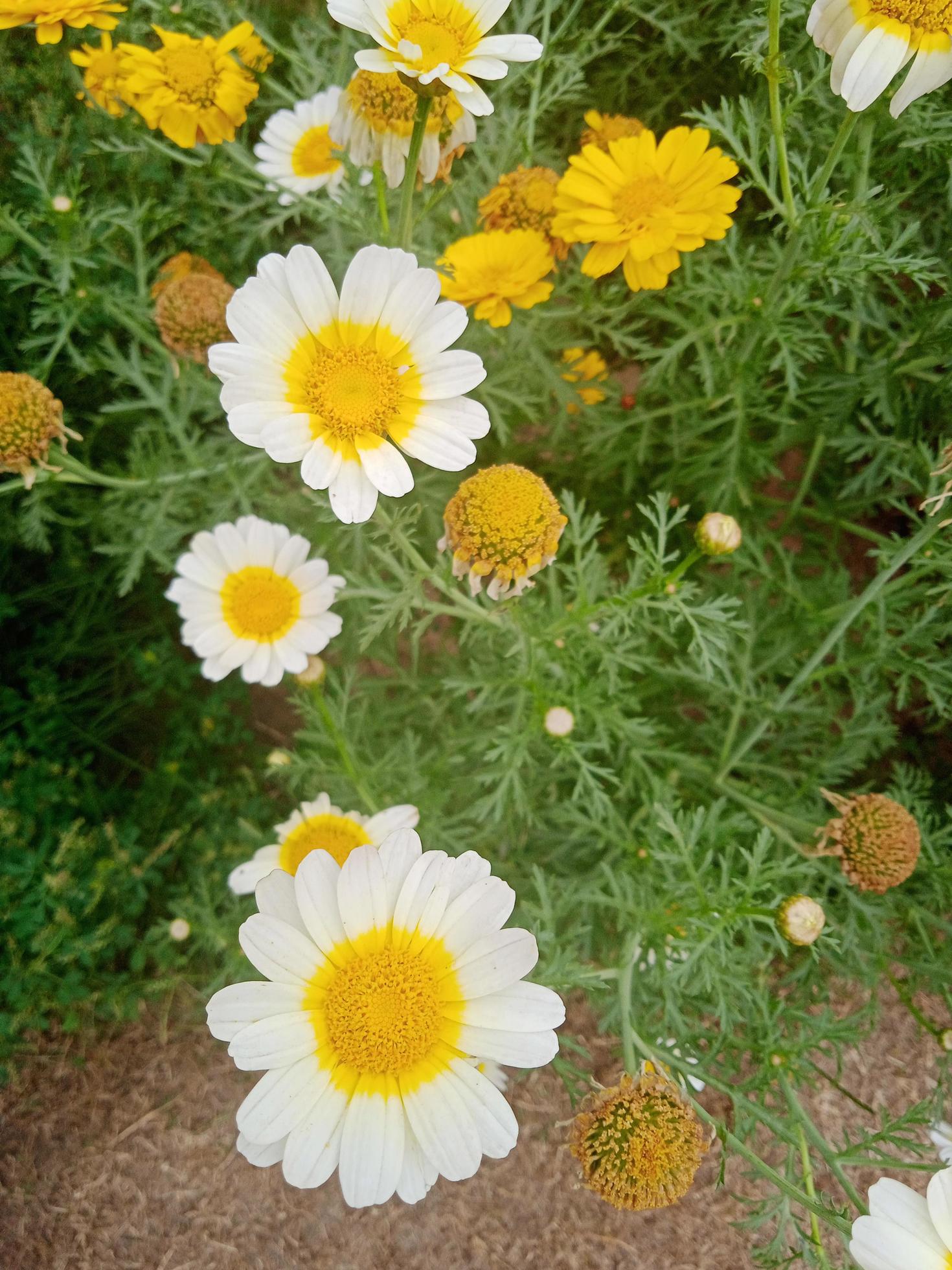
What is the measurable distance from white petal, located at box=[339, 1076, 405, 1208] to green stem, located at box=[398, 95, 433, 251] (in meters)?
1.39

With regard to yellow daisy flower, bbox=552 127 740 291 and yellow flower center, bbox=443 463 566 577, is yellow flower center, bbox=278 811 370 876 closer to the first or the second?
yellow flower center, bbox=443 463 566 577

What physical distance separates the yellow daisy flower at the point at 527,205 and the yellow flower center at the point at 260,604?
925 millimetres

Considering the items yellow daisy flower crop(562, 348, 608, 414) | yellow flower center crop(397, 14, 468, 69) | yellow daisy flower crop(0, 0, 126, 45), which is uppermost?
yellow flower center crop(397, 14, 468, 69)

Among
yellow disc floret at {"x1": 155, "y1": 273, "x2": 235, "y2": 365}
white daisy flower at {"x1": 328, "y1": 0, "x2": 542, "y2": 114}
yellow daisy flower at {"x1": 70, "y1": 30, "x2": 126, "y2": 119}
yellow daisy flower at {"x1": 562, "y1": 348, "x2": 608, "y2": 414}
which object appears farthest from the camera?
yellow daisy flower at {"x1": 562, "y1": 348, "x2": 608, "y2": 414}

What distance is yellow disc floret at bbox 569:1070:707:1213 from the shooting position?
1326 millimetres

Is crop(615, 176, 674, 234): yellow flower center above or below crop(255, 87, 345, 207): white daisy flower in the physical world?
above

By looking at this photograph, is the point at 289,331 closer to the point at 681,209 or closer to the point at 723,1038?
the point at 681,209

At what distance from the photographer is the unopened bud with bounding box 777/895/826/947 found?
1456mm

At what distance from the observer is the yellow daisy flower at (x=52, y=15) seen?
162cm

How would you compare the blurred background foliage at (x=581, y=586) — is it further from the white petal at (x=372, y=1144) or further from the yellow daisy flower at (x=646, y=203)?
the white petal at (x=372, y=1144)

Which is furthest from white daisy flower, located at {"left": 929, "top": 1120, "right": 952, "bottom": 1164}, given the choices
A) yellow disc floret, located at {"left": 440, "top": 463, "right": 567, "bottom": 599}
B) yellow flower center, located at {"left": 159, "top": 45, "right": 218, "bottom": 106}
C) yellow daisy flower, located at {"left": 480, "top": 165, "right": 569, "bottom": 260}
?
yellow flower center, located at {"left": 159, "top": 45, "right": 218, "bottom": 106}

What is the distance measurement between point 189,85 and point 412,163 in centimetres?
74

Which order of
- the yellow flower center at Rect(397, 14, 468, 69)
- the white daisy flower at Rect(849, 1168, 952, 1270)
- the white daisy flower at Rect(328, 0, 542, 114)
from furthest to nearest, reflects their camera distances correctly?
the yellow flower center at Rect(397, 14, 468, 69) → the white daisy flower at Rect(328, 0, 542, 114) → the white daisy flower at Rect(849, 1168, 952, 1270)

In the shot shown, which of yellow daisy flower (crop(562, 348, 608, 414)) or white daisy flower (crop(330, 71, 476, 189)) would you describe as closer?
white daisy flower (crop(330, 71, 476, 189))
